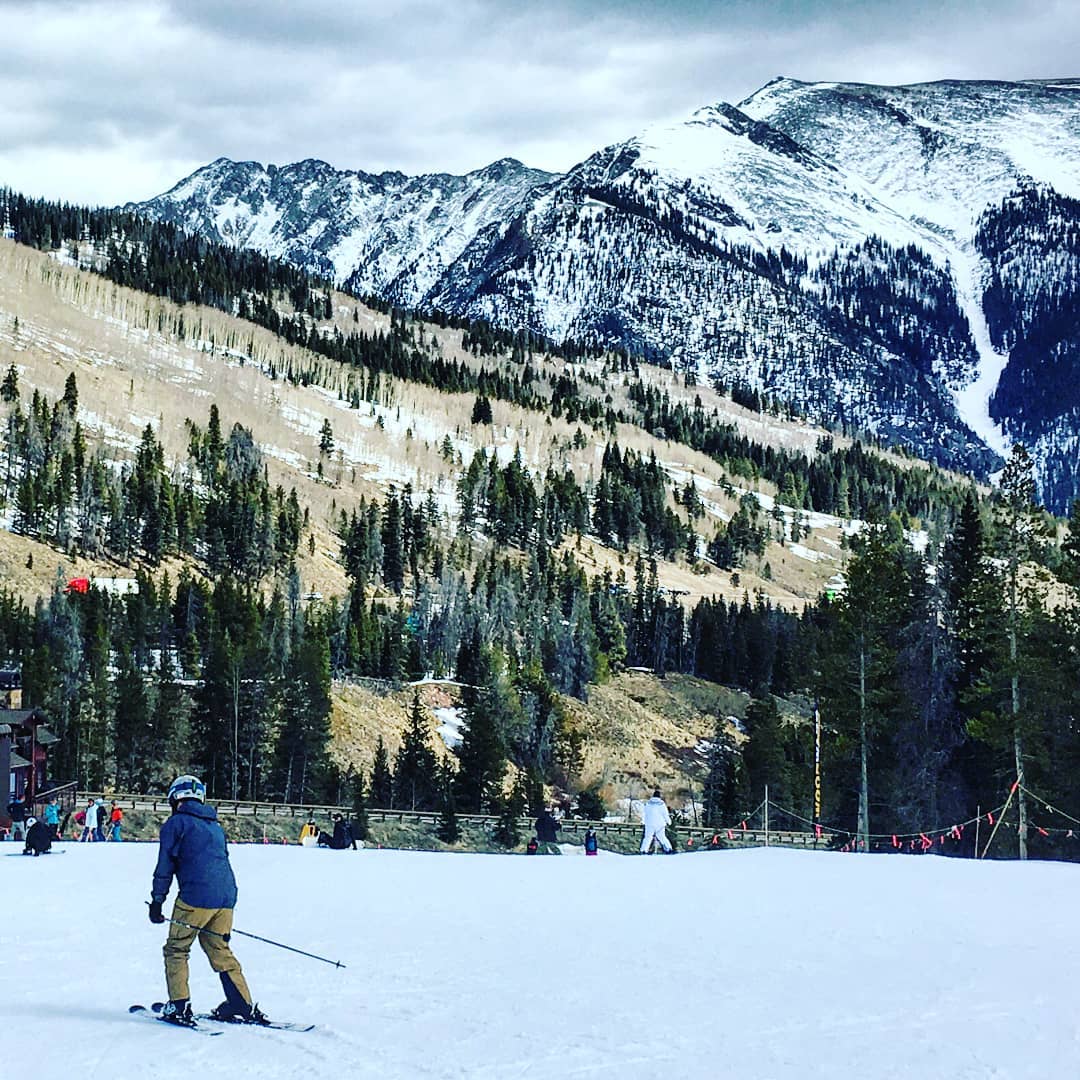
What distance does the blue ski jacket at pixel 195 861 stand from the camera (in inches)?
450

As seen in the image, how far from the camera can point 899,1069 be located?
32.6ft

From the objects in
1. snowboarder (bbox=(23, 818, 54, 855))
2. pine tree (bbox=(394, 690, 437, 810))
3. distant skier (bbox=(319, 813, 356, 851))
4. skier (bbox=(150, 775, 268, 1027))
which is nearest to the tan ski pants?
skier (bbox=(150, 775, 268, 1027))

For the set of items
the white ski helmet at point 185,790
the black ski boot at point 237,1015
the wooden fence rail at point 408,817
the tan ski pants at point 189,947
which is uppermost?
the white ski helmet at point 185,790

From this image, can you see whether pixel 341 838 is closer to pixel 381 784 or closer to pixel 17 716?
pixel 17 716

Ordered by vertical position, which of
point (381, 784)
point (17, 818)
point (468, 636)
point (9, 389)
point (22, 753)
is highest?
point (9, 389)

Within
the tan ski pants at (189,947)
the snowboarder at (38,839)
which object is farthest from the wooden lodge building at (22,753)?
the tan ski pants at (189,947)

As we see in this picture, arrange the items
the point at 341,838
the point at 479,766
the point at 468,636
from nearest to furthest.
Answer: the point at 341,838, the point at 479,766, the point at 468,636

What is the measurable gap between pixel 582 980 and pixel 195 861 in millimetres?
4620

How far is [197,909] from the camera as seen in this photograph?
11391 mm

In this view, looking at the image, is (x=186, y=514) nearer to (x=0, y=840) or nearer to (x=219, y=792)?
(x=219, y=792)

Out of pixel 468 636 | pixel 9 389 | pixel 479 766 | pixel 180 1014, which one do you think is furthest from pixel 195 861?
pixel 9 389

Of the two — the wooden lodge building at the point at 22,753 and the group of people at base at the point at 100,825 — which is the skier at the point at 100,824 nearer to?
the group of people at base at the point at 100,825

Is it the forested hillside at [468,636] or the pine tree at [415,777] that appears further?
the pine tree at [415,777]

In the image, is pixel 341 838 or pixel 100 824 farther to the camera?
pixel 100 824
